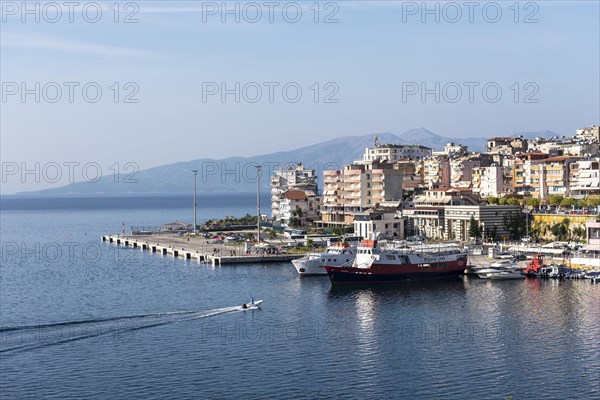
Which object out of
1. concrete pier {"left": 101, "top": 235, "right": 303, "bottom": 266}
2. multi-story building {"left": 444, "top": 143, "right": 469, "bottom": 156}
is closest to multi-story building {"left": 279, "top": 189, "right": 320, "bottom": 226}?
concrete pier {"left": 101, "top": 235, "right": 303, "bottom": 266}

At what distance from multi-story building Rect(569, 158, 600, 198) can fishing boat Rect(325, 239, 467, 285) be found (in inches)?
1192

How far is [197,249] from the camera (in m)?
80.8

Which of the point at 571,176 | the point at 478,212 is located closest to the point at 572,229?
the point at 478,212

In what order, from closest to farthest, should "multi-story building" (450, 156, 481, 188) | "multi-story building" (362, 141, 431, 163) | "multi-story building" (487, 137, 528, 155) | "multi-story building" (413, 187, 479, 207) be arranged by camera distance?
"multi-story building" (413, 187, 479, 207)
"multi-story building" (450, 156, 481, 188)
"multi-story building" (487, 137, 528, 155)
"multi-story building" (362, 141, 431, 163)

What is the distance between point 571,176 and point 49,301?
2326 inches

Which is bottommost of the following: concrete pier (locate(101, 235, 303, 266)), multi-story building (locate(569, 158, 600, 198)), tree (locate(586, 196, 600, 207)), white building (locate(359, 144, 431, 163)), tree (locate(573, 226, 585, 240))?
concrete pier (locate(101, 235, 303, 266))

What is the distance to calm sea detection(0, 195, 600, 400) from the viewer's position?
31.4 m

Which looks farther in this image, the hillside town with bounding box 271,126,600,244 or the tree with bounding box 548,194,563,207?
the tree with bounding box 548,194,563,207

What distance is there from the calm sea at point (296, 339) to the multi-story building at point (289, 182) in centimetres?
5255

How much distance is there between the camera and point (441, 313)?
45688 millimetres

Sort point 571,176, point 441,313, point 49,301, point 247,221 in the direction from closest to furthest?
1. point 441,313
2. point 49,301
3. point 571,176
4. point 247,221

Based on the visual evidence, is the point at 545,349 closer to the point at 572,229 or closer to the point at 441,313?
the point at 441,313

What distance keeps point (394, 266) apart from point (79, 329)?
79.5ft

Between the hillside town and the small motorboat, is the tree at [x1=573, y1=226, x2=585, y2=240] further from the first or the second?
the small motorboat
